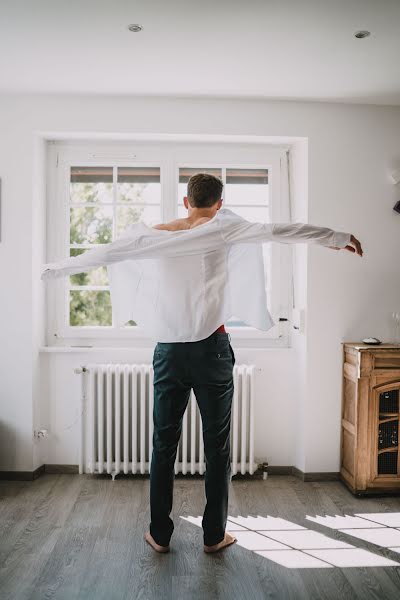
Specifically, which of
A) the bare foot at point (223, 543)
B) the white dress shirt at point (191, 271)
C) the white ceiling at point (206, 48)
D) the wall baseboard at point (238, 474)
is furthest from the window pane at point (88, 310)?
the bare foot at point (223, 543)

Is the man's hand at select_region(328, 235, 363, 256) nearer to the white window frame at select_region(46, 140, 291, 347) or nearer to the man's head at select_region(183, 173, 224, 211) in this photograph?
the man's head at select_region(183, 173, 224, 211)

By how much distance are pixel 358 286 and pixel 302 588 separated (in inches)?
76.0

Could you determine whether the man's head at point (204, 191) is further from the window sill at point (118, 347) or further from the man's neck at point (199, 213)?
the window sill at point (118, 347)

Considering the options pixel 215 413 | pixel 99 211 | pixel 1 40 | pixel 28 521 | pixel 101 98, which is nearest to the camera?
pixel 215 413

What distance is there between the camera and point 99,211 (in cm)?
365

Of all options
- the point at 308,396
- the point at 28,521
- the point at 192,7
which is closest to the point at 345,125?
the point at 192,7

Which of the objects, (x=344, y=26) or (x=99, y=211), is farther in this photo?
(x=99, y=211)

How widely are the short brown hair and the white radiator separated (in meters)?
1.45

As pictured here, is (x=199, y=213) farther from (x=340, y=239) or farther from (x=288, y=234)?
(x=340, y=239)

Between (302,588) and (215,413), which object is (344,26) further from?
(302,588)

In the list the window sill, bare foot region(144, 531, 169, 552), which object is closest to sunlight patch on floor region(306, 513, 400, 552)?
bare foot region(144, 531, 169, 552)

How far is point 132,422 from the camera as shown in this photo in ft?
11.2

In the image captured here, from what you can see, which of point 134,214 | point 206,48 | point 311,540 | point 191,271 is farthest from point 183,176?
point 311,540

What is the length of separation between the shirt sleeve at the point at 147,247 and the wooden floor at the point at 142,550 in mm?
1293
